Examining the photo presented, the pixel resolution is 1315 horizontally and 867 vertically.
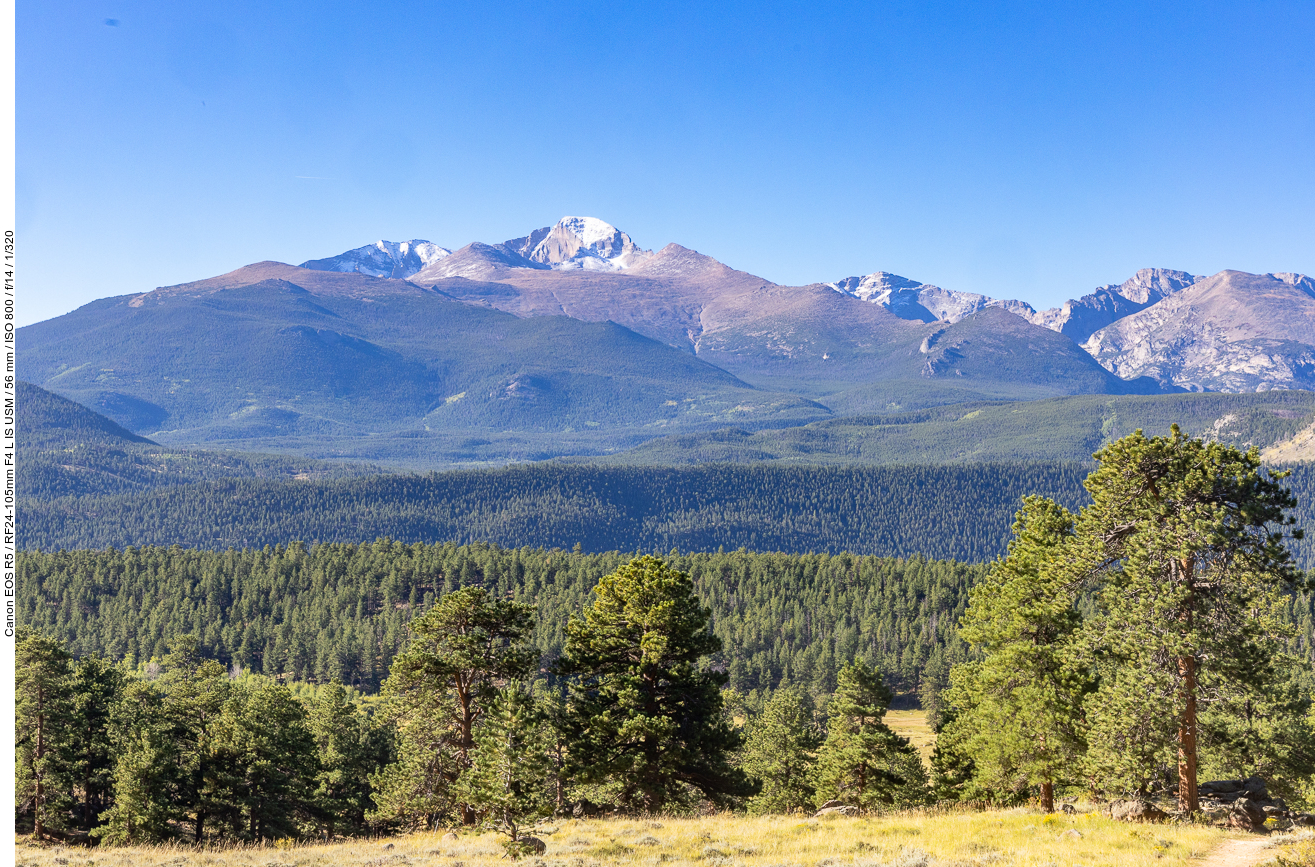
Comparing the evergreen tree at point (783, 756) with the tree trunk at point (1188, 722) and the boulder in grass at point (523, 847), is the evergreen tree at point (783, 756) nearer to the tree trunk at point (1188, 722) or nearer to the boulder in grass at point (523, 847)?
the tree trunk at point (1188, 722)

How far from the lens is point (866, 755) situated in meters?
59.8

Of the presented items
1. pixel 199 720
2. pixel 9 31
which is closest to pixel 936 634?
pixel 199 720

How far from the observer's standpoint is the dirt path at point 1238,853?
26905 millimetres

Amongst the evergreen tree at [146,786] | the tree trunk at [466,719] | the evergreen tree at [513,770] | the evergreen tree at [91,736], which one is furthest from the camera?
the evergreen tree at [91,736]

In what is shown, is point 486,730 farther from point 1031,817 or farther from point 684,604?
point 1031,817

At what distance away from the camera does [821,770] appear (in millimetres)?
64500

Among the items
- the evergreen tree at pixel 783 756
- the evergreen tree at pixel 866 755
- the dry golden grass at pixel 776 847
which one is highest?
the dry golden grass at pixel 776 847

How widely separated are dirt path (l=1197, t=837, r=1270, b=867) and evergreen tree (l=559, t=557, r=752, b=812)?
19.4 meters

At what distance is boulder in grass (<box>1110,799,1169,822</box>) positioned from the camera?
33344 millimetres

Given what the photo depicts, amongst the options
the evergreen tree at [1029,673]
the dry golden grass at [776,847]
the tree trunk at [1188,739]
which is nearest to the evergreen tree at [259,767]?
the dry golden grass at [776,847]

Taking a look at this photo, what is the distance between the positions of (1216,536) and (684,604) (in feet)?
Result: 66.8

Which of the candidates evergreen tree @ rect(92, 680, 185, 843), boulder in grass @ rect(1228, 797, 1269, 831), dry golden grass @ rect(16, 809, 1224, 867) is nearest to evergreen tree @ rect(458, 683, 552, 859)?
dry golden grass @ rect(16, 809, 1224, 867)

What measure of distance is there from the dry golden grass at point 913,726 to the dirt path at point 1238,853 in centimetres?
10285

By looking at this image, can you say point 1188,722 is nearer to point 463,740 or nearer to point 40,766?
point 463,740
